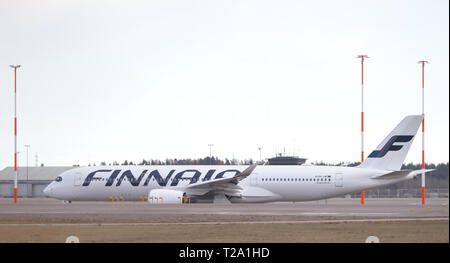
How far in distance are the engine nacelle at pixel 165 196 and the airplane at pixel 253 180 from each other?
1742 millimetres

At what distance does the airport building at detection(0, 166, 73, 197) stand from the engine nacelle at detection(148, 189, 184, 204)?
55121 mm

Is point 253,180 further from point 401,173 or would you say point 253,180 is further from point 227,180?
point 401,173

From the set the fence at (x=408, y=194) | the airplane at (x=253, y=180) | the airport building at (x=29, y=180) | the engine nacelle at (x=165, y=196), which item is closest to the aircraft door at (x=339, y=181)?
the airplane at (x=253, y=180)

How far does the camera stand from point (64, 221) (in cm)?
2970

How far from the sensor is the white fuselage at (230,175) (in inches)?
2009

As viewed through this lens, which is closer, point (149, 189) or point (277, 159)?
point (149, 189)

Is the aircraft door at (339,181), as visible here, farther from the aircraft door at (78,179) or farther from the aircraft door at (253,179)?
the aircraft door at (78,179)

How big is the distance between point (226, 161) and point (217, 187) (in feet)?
215

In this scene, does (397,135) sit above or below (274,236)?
above

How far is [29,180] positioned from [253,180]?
63.2 metres

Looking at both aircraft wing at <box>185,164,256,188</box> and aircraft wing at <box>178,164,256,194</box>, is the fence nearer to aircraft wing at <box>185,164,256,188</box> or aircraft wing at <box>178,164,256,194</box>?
aircraft wing at <box>178,164,256,194</box>

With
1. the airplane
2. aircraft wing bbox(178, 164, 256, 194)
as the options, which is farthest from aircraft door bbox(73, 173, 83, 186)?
aircraft wing bbox(178, 164, 256, 194)
